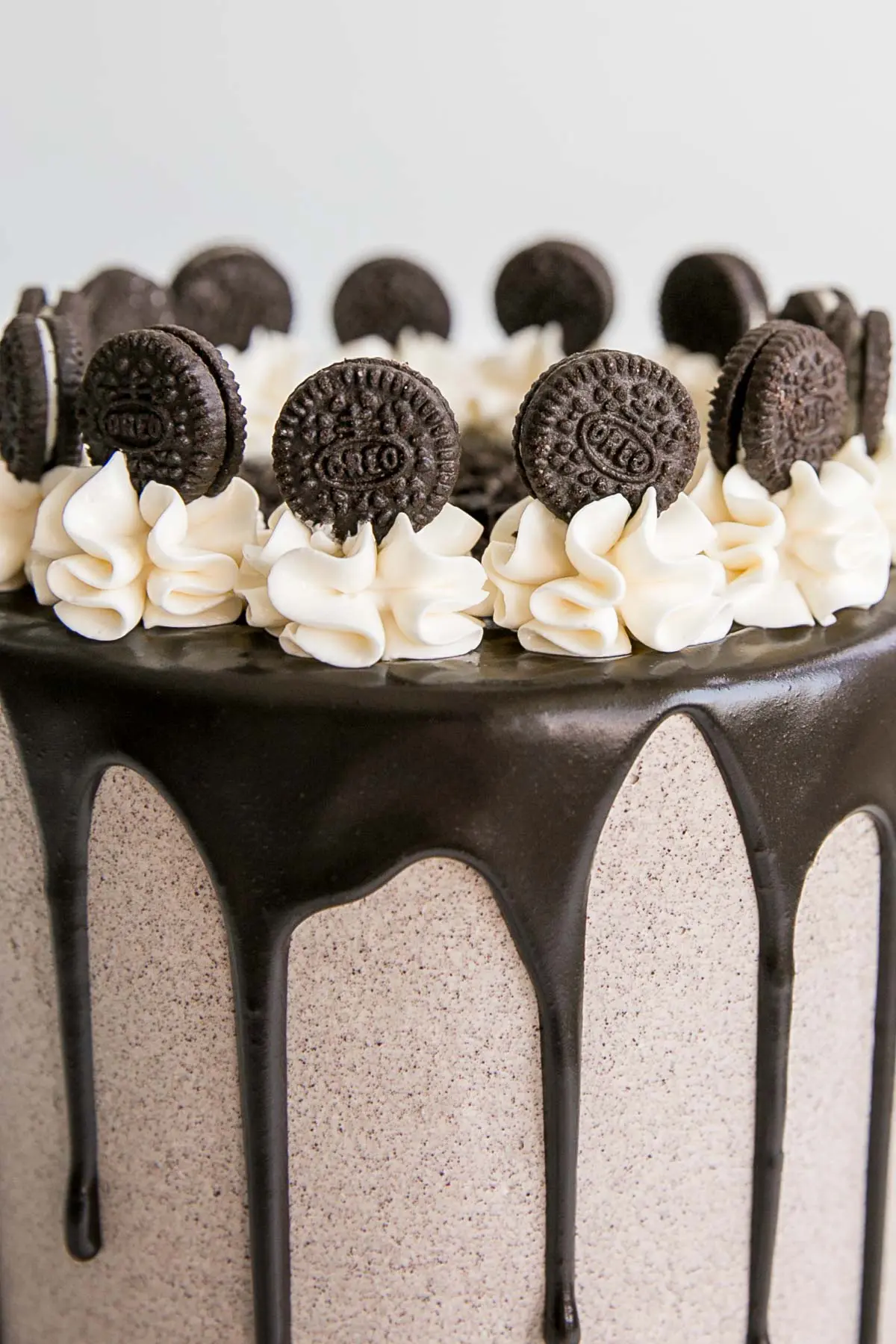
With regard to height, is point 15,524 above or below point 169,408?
below

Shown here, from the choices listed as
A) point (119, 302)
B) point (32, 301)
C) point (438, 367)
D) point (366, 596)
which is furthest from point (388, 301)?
point (366, 596)

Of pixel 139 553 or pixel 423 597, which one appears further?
pixel 139 553

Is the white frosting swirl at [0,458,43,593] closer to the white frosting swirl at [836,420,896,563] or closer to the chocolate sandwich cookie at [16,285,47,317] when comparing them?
the chocolate sandwich cookie at [16,285,47,317]

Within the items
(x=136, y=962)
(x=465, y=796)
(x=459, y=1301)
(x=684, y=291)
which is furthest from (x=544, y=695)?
(x=684, y=291)

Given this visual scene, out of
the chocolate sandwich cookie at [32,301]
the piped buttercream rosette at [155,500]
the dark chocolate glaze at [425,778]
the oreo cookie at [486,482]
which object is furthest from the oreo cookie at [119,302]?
the dark chocolate glaze at [425,778]

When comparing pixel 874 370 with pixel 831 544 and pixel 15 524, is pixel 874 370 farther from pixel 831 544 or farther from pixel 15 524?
pixel 15 524

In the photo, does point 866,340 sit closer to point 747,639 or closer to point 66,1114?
point 747,639

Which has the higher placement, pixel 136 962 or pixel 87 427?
pixel 87 427
